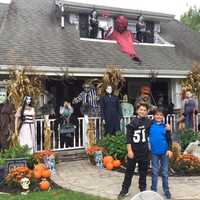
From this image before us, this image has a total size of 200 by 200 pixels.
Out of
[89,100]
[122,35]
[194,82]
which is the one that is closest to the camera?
[89,100]

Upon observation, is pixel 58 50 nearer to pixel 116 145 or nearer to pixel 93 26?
pixel 93 26

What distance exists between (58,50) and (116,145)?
4148mm

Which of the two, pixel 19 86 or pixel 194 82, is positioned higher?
pixel 194 82

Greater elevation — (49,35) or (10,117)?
(49,35)

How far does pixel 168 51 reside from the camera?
16.2m

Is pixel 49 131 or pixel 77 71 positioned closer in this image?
pixel 49 131

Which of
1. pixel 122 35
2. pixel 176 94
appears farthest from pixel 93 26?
pixel 176 94

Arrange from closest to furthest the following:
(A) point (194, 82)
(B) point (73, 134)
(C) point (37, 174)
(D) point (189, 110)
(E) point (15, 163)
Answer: (C) point (37, 174), (E) point (15, 163), (B) point (73, 134), (D) point (189, 110), (A) point (194, 82)

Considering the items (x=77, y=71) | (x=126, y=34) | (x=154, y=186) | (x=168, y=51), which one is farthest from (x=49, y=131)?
(x=168, y=51)

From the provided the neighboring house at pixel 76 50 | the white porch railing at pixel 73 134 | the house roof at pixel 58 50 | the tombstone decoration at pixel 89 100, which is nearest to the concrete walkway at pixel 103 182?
the white porch railing at pixel 73 134

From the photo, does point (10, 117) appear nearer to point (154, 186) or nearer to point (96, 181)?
point (96, 181)

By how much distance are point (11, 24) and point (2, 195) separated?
24.1 feet

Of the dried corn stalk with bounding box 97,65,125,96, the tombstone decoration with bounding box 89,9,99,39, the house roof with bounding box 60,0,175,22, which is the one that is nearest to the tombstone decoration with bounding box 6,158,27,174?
the dried corn stalk with bounding box 97,65,125,96

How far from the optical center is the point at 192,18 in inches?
1416
